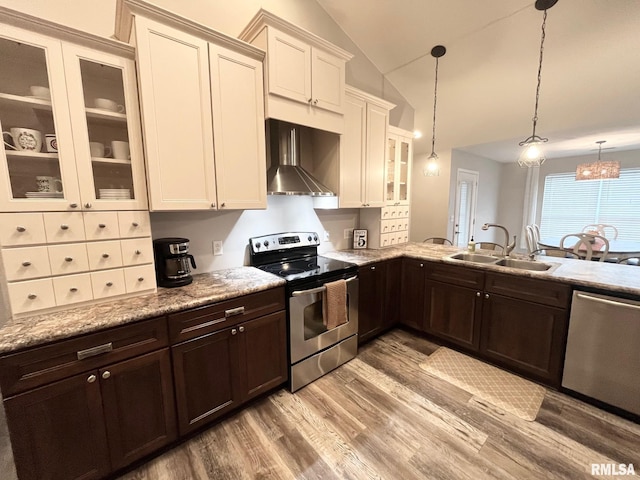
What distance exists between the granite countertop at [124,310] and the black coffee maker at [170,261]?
0.06m

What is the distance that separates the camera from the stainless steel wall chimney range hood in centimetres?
227

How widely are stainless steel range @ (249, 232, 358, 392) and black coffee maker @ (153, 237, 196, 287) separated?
663mm

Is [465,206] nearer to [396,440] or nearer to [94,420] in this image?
[396,440]

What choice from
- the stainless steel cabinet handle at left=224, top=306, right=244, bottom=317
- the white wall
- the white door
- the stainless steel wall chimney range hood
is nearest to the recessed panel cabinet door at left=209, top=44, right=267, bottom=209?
the stainless steel wall chimney range hood

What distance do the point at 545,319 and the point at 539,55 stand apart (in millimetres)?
2720

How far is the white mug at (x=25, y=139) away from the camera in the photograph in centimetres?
134

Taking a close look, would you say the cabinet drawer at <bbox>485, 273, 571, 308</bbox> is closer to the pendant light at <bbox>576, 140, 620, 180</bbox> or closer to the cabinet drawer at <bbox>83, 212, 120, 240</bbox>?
the cabinet drawer at <bbox>83, 212, 120, 240</bbox>

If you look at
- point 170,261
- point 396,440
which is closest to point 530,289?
point 396,440

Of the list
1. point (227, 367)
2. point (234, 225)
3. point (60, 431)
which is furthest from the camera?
point (234, 225)

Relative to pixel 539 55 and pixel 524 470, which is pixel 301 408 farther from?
pixel 539 55

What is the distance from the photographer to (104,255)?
1541mm

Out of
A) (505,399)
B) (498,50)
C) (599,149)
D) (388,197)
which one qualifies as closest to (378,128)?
(388,197)

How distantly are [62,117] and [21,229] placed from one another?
61cm

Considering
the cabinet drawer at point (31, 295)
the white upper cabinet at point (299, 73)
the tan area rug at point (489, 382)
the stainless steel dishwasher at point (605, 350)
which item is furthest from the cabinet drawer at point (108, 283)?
the stainless steel dishwasher at point (605, 350)
